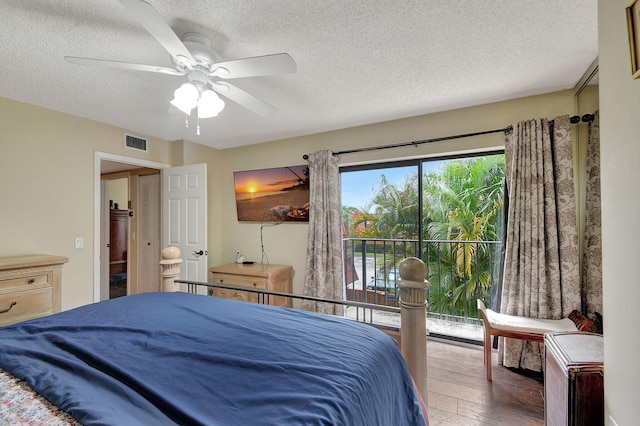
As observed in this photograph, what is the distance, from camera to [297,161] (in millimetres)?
3658

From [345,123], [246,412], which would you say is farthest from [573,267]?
[246,412]

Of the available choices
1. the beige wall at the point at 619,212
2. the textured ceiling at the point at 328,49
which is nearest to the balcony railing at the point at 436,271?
the textured ceiling at the point at 328,49

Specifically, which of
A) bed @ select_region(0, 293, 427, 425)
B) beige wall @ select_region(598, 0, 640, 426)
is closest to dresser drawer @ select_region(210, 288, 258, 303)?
bed @ select_region(0, 293, 427, 425)

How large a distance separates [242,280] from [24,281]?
1840 millimetres

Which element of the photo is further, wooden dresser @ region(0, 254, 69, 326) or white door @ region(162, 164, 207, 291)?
white door @ region(162, 164, 207, 291)

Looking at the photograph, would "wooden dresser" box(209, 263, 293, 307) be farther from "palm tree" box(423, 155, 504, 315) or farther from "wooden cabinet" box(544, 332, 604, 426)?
"wooden cabinet" box(544, 332, 604, 426)

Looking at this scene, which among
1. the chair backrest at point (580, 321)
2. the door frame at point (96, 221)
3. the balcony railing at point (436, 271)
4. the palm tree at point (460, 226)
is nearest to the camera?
the chair backrest at point (580, 321)

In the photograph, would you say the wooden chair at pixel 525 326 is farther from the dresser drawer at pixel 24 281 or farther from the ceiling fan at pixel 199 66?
the dresser drawer at pixel 24 281

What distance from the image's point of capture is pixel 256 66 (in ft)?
5.00

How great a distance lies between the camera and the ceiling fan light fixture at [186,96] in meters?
1.68

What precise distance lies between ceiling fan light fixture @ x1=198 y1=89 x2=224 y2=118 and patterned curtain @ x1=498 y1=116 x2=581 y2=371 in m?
2.47

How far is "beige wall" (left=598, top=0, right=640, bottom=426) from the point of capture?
0.92 metres

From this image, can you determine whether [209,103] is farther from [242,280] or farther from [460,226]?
[460,226]

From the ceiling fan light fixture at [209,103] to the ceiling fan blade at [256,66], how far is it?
0.43 feet
